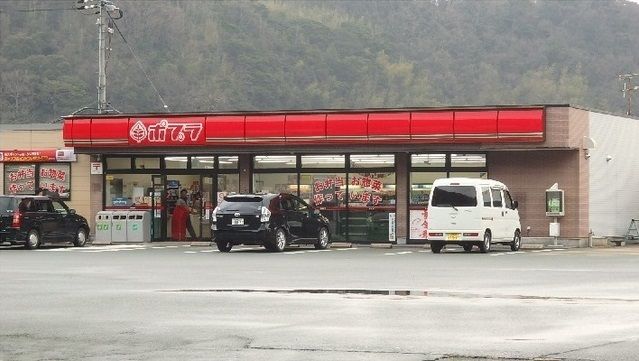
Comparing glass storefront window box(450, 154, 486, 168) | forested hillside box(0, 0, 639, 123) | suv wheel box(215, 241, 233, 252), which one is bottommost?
suv wheel box(215, 241, 233, 252)

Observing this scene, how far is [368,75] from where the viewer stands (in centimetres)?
11512

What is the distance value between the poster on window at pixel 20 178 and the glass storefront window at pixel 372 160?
12.6 m

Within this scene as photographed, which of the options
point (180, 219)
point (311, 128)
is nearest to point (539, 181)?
point (311, 128)

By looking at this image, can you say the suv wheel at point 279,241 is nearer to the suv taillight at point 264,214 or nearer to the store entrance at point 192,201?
the suv taillight at point 264,214

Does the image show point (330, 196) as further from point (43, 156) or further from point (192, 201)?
point (43, 156)

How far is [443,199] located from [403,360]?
23.2 meters

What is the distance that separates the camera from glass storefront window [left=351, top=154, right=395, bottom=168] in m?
42.2

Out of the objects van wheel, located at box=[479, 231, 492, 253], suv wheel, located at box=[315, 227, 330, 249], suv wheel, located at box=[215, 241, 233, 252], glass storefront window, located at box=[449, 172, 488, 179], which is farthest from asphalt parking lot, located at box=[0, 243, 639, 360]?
glass storefront window, located at box=[449, 172, 488, 179]

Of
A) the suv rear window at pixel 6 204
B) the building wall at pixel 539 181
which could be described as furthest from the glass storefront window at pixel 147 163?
the building wall at pixel 539 181

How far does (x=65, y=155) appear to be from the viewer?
45688mm

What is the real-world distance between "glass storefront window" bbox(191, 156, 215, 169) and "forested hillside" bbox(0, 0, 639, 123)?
47.5 m

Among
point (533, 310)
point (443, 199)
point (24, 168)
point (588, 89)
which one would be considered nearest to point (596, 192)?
point (443, 199)

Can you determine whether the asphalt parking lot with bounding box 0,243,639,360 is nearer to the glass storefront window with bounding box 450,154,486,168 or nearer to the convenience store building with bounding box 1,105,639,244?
the convenience store building with bounding box 1,105,639,244

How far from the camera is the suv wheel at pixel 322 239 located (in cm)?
3747
